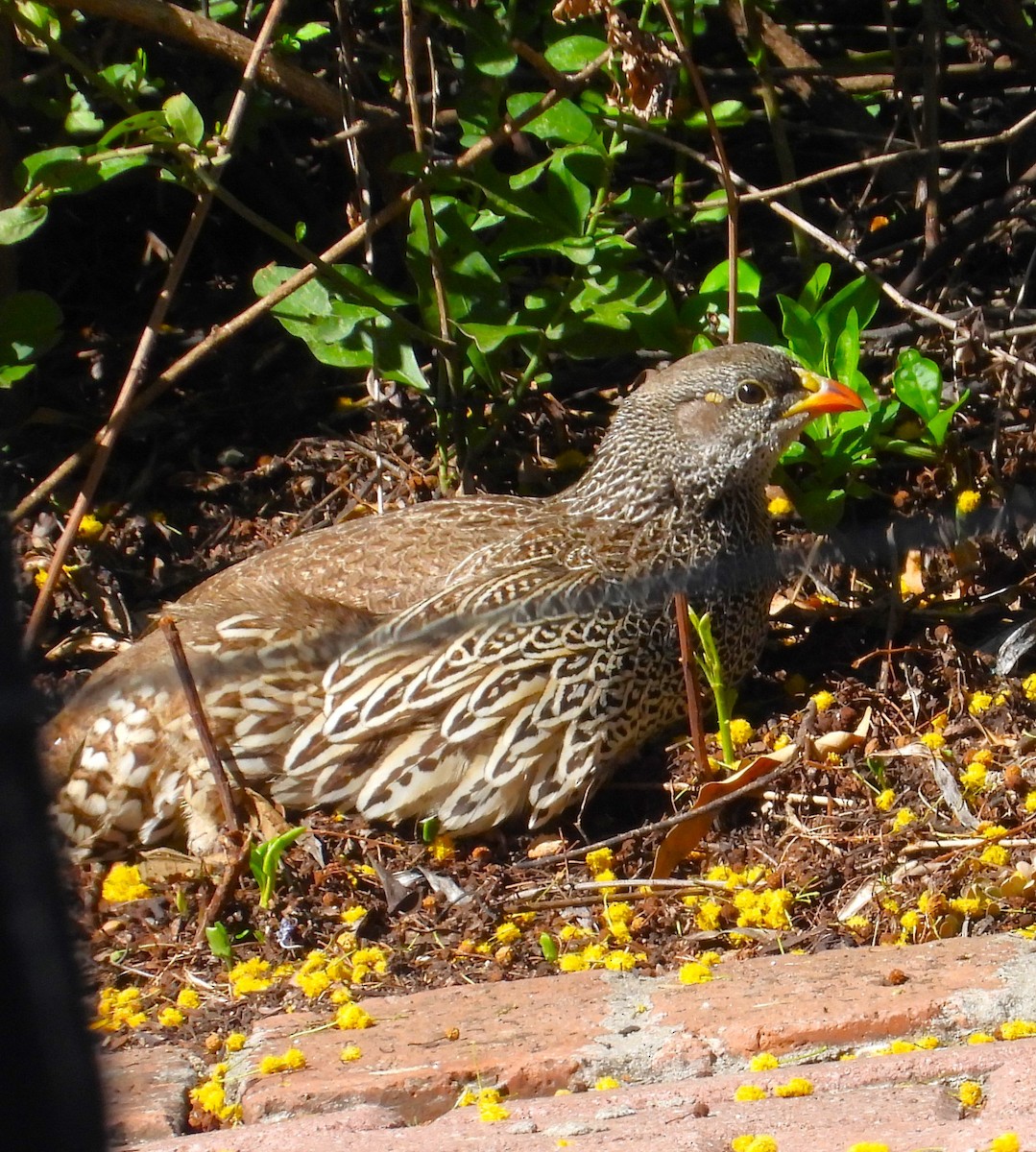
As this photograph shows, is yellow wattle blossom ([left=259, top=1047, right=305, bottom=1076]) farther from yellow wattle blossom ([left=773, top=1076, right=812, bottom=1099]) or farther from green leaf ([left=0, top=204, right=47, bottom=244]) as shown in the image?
green leaf ([left=0, top=204, right=47, bottom=244])

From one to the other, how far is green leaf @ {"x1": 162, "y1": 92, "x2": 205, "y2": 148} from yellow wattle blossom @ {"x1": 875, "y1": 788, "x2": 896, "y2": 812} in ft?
9.80

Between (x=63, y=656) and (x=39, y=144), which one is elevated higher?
(x=39, y=144)

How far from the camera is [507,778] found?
15.8ft

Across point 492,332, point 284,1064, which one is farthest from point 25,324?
point 284,1064

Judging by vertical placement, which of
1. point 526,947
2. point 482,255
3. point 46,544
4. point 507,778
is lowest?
point 526,947

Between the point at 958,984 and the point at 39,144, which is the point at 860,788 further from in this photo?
the point at 39,144

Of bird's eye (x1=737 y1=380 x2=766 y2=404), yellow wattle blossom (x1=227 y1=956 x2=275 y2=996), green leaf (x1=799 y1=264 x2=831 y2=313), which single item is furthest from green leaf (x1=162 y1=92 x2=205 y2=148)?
yellow wattle blossom (x1=227 y1=956 x2=275 y2=996)

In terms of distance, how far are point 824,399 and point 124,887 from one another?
8.74 feet

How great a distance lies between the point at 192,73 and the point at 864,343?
2.95m

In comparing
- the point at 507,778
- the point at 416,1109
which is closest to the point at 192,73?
the point at 507,778

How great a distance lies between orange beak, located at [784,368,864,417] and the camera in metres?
5.28

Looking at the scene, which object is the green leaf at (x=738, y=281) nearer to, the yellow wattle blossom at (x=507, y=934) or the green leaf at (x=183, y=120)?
the green leaf at (x=183, y=120)

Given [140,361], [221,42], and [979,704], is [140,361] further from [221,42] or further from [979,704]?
[979,704]

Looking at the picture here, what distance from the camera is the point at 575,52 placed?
5574 mm
